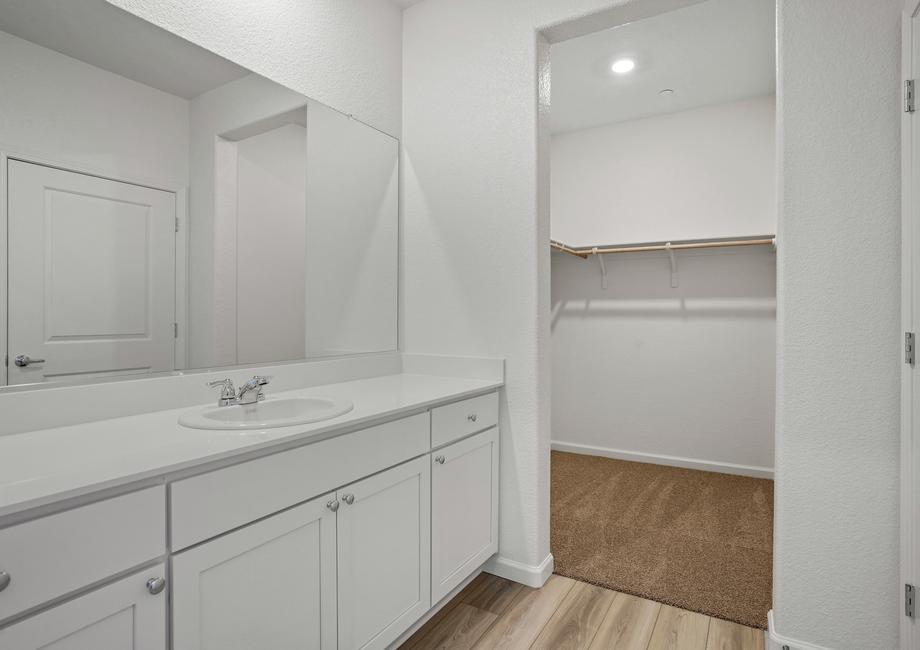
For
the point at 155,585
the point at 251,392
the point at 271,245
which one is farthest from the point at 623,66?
the point at 155,585

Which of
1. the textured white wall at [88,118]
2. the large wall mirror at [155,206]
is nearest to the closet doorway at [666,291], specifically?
the large wall mirror at [155,206]

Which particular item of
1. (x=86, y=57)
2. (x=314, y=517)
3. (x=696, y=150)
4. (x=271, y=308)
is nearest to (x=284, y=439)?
(x=314, y=517)

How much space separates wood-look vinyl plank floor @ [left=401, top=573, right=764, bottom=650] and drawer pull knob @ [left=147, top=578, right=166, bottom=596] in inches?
40.1

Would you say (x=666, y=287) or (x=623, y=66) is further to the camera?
(x=666, y=287)

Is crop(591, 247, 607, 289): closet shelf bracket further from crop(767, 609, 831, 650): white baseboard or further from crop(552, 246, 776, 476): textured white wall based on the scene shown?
crop(767, 609, 831, 650): white baseboard

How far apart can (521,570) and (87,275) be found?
6.14 feet

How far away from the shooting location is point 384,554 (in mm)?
1504

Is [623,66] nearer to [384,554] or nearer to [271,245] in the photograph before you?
[271,245]

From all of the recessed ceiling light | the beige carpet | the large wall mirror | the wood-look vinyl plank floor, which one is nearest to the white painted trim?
the large wall mirror

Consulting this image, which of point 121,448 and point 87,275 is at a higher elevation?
point 87,275

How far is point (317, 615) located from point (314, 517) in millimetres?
252

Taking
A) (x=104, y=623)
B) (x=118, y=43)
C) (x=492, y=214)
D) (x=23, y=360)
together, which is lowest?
(x=104, y=623)

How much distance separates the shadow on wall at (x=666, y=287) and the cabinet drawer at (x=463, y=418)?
2.09 meters

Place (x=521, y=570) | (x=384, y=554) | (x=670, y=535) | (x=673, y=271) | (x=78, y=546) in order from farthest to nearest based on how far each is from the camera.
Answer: (x=673, y=271), (x=670, y=535), (x=521, y=570), (x=384, y=554), (x=78, y=546)
